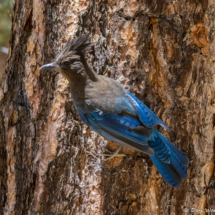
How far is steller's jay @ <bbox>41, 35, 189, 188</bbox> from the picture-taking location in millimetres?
1671

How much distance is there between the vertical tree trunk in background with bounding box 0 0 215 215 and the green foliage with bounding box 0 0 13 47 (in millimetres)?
1817

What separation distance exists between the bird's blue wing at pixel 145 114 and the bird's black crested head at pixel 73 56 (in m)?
0.38

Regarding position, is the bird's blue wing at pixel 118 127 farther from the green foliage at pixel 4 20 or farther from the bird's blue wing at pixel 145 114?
the green foliage at pixel 4 20

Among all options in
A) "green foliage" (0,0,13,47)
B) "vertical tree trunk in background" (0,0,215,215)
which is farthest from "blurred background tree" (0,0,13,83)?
"vertical tree trunk in background" (0,0,215,215)

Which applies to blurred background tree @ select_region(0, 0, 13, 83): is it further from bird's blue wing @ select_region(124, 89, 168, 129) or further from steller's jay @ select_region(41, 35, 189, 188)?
bird's blue wing @ select_region(124, 89, 168, 129)

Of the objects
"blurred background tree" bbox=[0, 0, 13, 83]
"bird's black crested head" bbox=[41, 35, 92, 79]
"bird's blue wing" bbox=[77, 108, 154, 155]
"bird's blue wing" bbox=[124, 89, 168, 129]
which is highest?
"blurred background tree" bbox=[0, 0, 13, 83]

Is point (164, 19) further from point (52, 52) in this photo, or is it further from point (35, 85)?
point (35, 85)

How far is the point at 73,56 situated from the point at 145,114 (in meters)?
0.61

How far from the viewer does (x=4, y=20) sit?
3.64 m

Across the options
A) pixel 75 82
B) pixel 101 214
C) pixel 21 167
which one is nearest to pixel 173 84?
pixel 75 82

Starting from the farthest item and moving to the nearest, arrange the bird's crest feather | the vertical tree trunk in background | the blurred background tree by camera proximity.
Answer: the blurred background tree → the vertical tree trunk in background → the bird's crest feather

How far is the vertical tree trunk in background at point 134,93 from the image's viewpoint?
1780 millimetres

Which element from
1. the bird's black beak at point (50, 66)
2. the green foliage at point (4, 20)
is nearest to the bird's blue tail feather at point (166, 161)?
the bird's black beak at point (50, 66)

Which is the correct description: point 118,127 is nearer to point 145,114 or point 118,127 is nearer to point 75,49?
point 145,114
